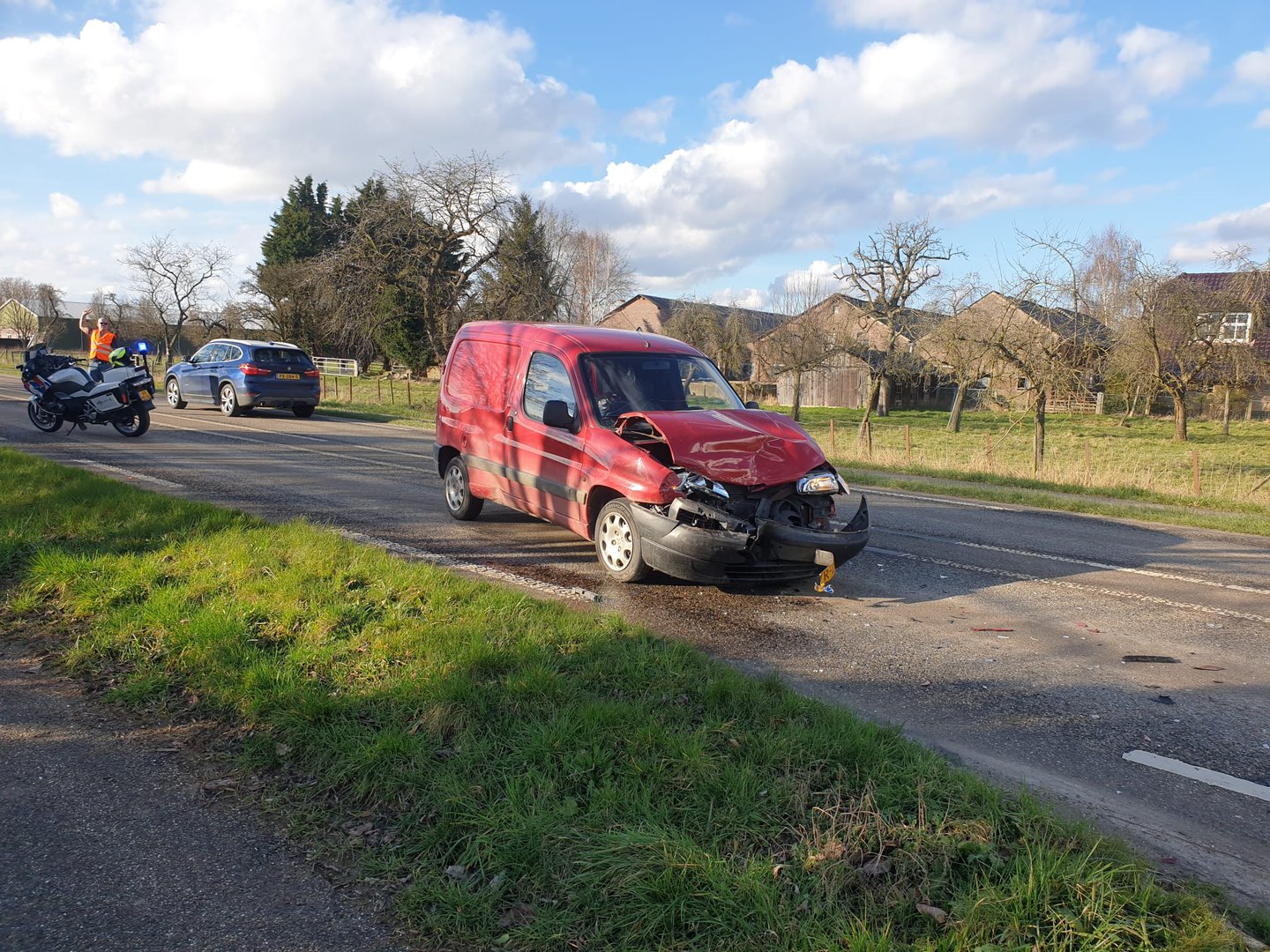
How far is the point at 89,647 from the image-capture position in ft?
17.2

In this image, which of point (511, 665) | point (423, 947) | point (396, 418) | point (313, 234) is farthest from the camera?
point (313, 234)

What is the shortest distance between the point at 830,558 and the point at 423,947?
433 centimetres

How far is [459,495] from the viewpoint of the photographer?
9492 mm

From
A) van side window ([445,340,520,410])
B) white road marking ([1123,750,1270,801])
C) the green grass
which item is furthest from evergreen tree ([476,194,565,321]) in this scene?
white road marking ([1123,750,1270,801])

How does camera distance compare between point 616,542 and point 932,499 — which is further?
point 932,499

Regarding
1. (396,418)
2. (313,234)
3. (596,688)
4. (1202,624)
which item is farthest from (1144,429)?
(313,234)

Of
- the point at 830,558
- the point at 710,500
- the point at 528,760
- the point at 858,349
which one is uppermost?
the point at 858,349

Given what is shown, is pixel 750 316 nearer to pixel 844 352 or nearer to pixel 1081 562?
pixel 844 352

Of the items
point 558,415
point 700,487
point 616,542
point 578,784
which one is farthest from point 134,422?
point 578,784

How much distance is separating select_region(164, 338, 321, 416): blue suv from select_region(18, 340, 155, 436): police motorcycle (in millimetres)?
6311

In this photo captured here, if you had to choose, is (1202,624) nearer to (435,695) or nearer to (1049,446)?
(435,695)

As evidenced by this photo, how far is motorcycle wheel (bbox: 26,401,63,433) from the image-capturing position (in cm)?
1520

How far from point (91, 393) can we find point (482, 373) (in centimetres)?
953

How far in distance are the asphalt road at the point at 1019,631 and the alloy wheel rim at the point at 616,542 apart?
0.71ft
